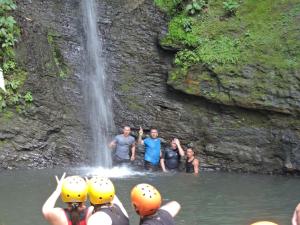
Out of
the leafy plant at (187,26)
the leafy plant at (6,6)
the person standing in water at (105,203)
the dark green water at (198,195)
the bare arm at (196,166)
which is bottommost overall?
the dark green water at (198,195)

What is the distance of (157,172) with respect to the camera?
12.2 m

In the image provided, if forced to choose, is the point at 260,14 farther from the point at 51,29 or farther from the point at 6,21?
the point at 6,21

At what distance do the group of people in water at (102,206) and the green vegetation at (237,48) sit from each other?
8.72 metres

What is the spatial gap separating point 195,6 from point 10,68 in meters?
5.35

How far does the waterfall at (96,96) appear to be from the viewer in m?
13.5

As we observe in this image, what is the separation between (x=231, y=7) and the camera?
1386 centimetres

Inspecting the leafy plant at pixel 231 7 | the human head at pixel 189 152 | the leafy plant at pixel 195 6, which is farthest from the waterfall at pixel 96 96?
the leafy plant at pixel 231 7

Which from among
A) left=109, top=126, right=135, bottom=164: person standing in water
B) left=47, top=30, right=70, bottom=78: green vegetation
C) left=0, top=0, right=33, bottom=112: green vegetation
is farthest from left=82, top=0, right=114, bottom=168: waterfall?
left=0, top=0, right=33, bottom=112: green vegetation

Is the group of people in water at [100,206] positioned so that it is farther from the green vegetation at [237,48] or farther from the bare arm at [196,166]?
the green vegetation at [237,48]

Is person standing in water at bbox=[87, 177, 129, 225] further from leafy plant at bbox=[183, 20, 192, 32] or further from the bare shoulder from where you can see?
leafy plant at bbox=[183, 20, 192, 32]

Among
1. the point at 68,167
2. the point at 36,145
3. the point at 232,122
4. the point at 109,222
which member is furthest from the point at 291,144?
the point at 109,222

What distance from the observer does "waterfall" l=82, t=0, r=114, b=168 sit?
1355 cm

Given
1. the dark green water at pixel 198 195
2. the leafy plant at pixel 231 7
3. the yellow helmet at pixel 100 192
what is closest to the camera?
the yellow helmet at pixel 100 192

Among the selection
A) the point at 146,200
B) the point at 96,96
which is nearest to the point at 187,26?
the point at 96,96
